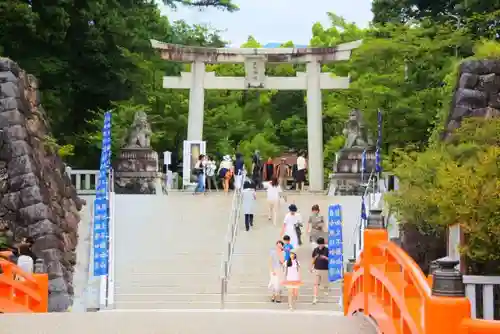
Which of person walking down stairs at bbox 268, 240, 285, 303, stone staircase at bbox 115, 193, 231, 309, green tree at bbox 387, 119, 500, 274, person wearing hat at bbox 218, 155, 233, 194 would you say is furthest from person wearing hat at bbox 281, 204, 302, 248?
person wearing hat at bbox 218, 155, 233, 194

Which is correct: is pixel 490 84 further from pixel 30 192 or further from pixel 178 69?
pixel 178 69

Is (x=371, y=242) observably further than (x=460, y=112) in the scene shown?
No

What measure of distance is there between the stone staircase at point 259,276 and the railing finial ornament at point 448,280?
330 inches

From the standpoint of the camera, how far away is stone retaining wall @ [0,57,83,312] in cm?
1370

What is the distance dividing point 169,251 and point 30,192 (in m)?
3.04

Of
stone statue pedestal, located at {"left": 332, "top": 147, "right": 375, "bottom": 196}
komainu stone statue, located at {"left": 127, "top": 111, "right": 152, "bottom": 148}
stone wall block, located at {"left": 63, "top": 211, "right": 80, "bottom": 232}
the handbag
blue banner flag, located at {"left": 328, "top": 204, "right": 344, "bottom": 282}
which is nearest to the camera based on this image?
the handbag

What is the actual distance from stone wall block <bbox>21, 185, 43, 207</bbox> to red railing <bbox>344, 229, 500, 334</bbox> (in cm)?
681

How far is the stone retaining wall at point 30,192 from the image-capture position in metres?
13.7

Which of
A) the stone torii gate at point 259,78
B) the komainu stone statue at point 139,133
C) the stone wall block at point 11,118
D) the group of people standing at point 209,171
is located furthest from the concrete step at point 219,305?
the stone torii gate at point 259,78

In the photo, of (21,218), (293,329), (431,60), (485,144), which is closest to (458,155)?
(485,144)

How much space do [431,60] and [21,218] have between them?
1385 centimetres

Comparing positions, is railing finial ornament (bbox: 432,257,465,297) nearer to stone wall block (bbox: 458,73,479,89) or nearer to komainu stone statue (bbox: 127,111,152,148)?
stone wall block (bbox: 458,73,479,89)

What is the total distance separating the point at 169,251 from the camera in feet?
51.0

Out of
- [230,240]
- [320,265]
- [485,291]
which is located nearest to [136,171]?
[230,240]
